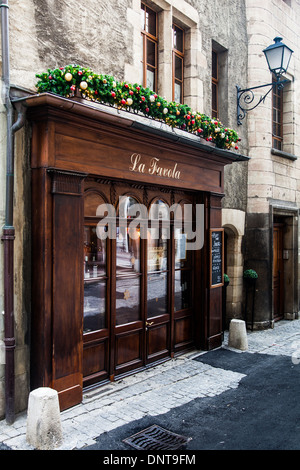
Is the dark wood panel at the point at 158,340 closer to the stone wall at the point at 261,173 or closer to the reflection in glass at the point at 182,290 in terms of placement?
the reflection in glass at the point at 182,290

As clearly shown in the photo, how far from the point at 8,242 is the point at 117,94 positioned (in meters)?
2.17

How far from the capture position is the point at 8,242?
4.59 m

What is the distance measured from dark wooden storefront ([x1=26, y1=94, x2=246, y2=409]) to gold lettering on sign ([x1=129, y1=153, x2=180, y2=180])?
0.05 feet

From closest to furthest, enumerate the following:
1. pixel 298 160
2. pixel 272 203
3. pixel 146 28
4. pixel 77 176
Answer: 1. pixel 77 176
2. pixel 146 28
3. pixel 272 203
4. pixel 298 160

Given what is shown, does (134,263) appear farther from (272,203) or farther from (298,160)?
(298,160)

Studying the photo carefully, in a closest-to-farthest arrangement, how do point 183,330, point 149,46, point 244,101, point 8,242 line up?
point 8,242 → point 149,46 → point 183,330 → point 244,101

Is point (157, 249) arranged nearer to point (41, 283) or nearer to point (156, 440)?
point (41, 283)

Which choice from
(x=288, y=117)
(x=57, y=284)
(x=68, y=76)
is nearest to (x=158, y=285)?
(x=57, y=284)

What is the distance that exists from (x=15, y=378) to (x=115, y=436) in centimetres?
127

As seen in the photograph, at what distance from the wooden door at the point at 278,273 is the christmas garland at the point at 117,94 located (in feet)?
15.1

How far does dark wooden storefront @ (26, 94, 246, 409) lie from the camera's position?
4832 mm

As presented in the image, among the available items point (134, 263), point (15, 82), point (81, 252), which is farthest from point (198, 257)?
point (15, 82)

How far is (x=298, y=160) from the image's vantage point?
11125mm

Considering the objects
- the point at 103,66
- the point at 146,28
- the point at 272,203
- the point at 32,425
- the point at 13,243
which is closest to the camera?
the point at 32,425
